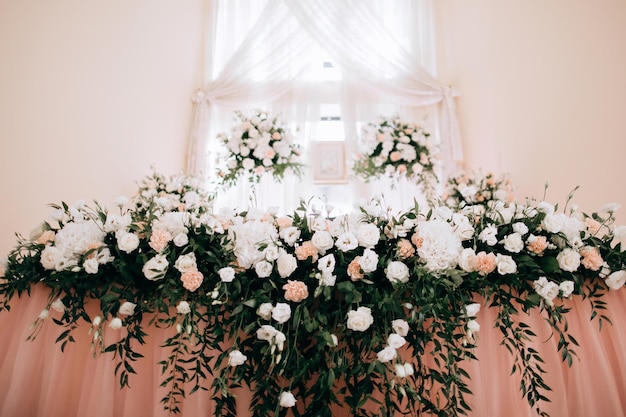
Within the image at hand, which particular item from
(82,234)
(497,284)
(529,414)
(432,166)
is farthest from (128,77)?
(529,414)

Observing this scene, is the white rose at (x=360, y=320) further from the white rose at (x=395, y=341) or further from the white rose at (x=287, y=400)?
the white rose at (x=287, y=400)

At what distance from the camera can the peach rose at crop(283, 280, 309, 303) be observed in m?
1.07

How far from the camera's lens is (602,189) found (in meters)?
2.45

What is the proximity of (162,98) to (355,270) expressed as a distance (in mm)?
3429

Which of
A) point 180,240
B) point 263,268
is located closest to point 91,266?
point 180,240

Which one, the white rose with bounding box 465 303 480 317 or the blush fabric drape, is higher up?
the white rose with bounding box 465 303 480 317

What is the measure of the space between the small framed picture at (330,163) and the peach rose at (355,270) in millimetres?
2886

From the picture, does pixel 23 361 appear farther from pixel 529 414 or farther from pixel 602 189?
pixel 602 189

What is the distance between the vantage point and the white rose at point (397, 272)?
1.07 metres

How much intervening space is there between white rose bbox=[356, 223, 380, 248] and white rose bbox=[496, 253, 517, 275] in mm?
386

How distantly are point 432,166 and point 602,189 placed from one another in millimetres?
1294

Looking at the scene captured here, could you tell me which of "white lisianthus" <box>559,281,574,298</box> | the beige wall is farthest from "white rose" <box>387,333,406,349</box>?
the beige wall

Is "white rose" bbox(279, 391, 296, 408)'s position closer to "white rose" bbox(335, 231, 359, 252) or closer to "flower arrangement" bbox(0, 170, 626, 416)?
"flower arrangement" bbox(0, 170, 626, 416)

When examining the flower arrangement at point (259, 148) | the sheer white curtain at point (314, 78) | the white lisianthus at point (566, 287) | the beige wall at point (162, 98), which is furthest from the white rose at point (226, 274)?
the sheer white curtain at point (314, 78)
